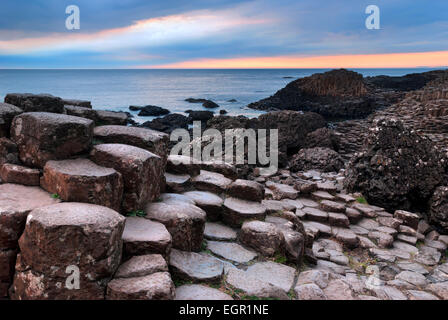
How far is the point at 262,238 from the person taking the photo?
178 inches

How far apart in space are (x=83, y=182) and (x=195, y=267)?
1523 millimetres

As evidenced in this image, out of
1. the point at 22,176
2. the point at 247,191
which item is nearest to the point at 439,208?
the point at 247,191

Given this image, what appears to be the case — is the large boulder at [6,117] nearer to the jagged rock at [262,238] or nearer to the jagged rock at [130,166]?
the jagged rock at [130,166]

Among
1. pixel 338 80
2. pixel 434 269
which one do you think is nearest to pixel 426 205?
pixel 434 269

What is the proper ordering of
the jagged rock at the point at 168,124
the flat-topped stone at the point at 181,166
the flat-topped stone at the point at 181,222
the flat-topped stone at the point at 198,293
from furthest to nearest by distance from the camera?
the jagged rock at the point at 168,124 → the flat-topped stone at the point at 181,166 → the flat-topped stone at the point at 181,222 → the flat-topped stone at the point at 198,293

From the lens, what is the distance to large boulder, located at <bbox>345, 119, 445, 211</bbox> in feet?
26.8

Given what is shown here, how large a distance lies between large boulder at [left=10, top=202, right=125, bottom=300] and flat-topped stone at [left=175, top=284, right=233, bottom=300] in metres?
0.72

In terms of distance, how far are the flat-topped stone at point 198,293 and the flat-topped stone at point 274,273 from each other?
2.36 feet

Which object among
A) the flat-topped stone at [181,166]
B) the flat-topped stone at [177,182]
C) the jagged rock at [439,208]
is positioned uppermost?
the flat-topped stone at [181,166]

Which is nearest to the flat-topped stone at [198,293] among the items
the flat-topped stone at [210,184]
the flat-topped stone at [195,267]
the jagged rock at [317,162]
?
the flat-topped stone at [195,267]

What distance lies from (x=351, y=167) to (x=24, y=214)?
792 cm

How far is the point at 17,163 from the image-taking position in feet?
13.4

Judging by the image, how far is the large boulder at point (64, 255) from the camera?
8.97 feet
